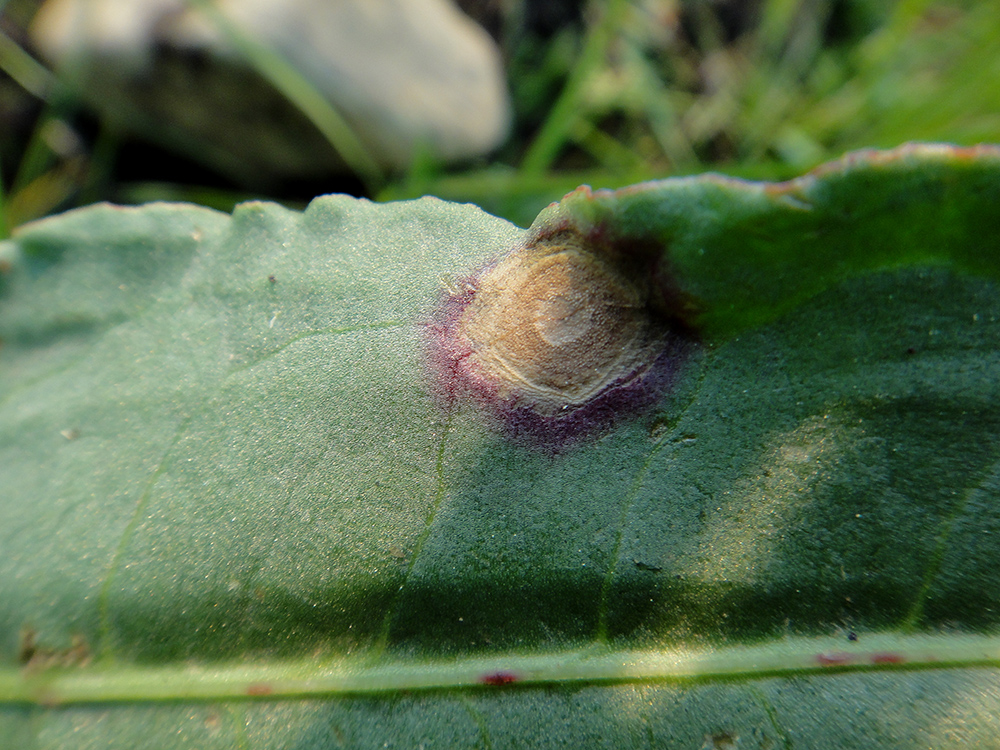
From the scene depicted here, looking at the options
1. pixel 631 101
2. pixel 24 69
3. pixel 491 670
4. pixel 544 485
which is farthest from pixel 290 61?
pixel 491 670

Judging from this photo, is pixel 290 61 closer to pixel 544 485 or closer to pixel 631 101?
pixel 631 101

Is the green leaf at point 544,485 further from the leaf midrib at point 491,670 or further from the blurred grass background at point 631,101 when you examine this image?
the blurred grass background at point 631,101

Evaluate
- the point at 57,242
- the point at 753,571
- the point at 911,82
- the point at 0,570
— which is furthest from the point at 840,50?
the point at 0,570

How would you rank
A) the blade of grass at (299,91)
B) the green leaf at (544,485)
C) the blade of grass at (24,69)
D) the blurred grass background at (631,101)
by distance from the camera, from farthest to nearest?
the blade of grass at (24,69), the blurred grass background at (631,101), the blade of grass at (299,91), the green leaf at (544,485)

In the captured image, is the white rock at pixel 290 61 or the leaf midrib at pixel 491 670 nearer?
the leaf midrib at pixel 491 670

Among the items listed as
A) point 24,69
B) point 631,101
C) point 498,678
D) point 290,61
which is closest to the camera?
point 498,678

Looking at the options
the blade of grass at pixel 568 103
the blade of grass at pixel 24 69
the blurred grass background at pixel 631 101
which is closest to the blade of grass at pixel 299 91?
the blurred grass background at pixel 631 101

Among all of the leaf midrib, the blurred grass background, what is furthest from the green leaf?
the blurred grass background

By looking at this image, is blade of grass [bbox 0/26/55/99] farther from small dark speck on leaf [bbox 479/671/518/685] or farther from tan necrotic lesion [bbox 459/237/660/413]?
small dark speck on leaf [bbox 479/671/518/685]

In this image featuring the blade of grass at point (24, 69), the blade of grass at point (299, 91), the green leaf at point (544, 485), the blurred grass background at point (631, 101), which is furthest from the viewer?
the blade of grass at point (24, 69)
